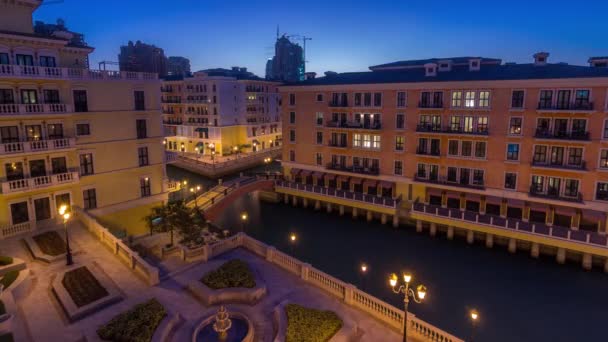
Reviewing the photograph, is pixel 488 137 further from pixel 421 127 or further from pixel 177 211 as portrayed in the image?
pixel 177 211

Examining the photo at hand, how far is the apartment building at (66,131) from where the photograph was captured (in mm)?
27266

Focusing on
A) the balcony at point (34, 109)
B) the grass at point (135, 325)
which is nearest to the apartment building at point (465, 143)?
the balcony at point (34, 109)

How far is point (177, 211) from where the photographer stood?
2875 cm

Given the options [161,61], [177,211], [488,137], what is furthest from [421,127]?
[161,61]

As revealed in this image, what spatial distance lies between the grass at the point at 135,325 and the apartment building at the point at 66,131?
1642cm

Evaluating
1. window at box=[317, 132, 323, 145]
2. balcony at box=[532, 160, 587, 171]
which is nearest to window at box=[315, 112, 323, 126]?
window at box=[317, 132, 323, 145]

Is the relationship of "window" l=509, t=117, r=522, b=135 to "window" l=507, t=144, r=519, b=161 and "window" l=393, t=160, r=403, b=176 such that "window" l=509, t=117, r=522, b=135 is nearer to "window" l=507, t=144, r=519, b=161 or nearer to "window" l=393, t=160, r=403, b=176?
"window" l=507, t=144, r=519, b=161

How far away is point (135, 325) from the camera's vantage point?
16.9m

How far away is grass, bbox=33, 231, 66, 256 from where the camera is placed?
81.3ft

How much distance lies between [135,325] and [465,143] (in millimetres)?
33960

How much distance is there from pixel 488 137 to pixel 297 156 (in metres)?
24.2

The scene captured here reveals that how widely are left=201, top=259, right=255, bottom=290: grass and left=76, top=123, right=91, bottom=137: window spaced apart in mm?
17987

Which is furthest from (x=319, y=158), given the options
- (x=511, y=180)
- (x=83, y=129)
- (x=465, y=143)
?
(x=83, y=129)

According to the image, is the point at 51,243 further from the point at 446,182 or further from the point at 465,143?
the point at 465,143
